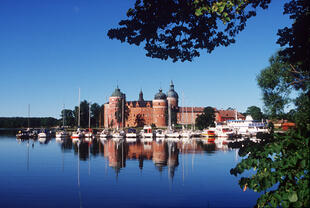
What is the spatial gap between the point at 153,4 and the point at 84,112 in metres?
129

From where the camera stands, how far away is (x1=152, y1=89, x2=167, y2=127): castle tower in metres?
144

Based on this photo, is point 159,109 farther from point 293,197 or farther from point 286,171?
point 293,197

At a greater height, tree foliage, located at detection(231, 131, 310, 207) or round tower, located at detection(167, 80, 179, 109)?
round tower, located at detection(167, 80, 179, 109)

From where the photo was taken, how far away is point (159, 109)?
5738 inches

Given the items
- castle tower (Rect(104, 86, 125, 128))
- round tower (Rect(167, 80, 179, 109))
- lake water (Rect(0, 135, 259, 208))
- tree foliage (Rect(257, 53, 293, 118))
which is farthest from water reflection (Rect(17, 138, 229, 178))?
round tower (Rect(167, 80, 179, 109))

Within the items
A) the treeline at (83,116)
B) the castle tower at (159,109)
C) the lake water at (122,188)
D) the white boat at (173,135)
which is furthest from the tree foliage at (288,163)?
the castle tower at (159,109)

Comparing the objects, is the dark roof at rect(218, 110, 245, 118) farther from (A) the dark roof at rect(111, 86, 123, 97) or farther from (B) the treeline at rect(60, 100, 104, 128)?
(B) the treeline at rect(60, 100, 104, 128)

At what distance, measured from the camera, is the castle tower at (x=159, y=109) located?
14425 cm

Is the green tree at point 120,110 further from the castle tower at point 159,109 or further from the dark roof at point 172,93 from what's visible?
the dark roof at point 172,93

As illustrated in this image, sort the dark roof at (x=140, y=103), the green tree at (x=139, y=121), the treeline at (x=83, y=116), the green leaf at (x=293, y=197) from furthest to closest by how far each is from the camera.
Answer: the dark roof at (x=140, y=103) → the green tree at (x=139, y=121) → the treeline at (x=83, y=116) → the green leaf at (x=293, y=197)

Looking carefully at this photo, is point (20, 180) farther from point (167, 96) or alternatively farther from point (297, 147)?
point (167, 96)

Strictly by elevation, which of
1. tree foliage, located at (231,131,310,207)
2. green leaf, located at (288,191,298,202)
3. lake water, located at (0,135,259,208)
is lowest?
lake water, located at (0,135,259,208)

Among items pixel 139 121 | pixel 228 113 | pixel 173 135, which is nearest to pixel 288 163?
pixel 173 135

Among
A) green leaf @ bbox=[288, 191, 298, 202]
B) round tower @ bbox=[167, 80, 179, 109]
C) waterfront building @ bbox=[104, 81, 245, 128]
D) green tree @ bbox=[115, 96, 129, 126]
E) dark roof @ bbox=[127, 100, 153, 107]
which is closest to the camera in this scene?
green leaf @ bbox=[288, 191, 298, 202]
